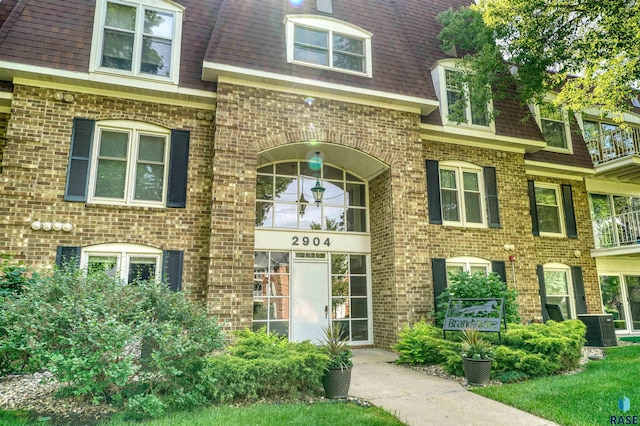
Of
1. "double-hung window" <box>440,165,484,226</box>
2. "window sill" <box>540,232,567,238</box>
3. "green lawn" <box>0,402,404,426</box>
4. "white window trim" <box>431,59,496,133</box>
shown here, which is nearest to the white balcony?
"window sill" <box>540,232,567,238</box>

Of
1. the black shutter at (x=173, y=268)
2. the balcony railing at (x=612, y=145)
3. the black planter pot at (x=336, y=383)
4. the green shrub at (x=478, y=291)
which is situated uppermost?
the balcony railing at (x=612, y=145)

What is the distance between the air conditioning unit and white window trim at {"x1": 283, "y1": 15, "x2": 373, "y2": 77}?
8.80 meters

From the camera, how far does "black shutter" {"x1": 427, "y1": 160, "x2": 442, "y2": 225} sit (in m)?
11.2

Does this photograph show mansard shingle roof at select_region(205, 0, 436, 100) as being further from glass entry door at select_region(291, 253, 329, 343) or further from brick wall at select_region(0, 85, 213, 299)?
glass entry door at select_region(291, 253, 329, 343)

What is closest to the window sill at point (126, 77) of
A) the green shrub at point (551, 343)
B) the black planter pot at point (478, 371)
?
the black planter pot at point (478, 371)

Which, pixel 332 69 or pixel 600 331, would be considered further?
pixel 600 331

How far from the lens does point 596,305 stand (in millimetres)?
13266

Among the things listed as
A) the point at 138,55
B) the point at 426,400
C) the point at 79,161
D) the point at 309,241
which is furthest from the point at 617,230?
the point at 79,161

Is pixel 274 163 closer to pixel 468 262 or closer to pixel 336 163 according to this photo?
pixel 336 163

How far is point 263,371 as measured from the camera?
547 cm

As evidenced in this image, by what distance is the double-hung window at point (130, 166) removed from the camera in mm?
8852

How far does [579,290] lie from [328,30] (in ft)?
36.3

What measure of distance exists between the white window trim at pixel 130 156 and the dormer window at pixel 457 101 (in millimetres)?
7490
